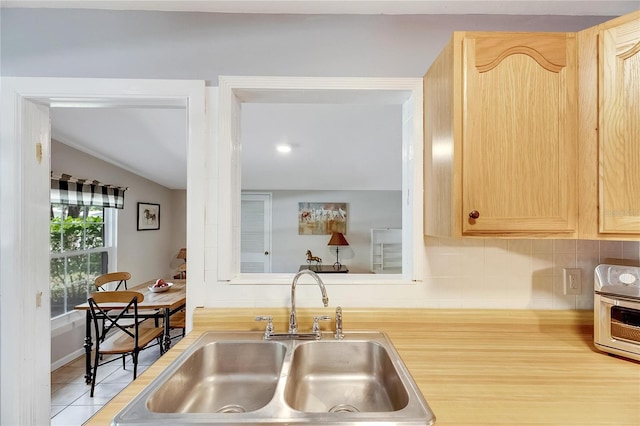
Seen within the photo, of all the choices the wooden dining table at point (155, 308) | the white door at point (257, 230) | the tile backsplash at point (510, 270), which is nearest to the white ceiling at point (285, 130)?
the white door at point (257, 230)

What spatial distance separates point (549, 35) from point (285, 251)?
4692mm

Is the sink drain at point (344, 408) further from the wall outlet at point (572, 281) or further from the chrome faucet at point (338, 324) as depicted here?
the wall outlet at point (572, 281)

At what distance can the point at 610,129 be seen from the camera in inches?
37.6

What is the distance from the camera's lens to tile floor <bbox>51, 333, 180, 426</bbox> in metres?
2.26

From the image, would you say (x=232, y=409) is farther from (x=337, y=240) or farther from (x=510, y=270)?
(x=337, y=240)

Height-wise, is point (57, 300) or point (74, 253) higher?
point (74, 253)

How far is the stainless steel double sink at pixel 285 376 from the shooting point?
0.95 m

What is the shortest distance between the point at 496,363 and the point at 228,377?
0.96 meters

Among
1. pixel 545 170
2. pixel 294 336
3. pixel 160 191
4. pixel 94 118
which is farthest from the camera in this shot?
pixel 160 191

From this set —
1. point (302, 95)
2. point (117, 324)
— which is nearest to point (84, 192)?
point (117, 324)

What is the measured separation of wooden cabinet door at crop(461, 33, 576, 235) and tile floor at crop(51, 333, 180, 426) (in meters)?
3.01

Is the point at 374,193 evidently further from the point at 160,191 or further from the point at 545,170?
the point at 545,170

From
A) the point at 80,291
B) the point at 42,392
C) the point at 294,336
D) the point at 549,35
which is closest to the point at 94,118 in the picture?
the point at 80,291

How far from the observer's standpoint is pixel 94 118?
2.70 meters
